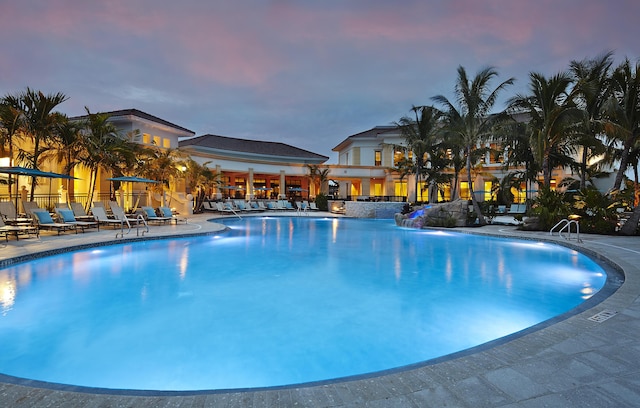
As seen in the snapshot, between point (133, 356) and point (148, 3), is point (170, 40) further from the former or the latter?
point (133, 356)

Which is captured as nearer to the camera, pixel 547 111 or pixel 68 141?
pixel 547 111

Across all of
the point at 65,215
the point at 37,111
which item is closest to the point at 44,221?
the point at 65,215

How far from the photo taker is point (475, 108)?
15.7m

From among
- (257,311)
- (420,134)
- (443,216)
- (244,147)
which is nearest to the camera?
(257,311)

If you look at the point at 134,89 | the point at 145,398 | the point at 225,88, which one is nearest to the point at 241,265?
the point at 145,398

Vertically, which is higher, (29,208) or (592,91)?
(592,91)

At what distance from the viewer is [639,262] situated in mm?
6484

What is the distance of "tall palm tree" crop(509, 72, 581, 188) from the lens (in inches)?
527

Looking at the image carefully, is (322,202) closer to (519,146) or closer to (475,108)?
(475,108)

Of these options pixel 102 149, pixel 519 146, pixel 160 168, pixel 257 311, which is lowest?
pixel 257 311

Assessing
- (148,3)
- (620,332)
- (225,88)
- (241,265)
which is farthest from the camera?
(225,88)

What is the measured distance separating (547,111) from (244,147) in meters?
27.2

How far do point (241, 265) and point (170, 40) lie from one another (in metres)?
22.3

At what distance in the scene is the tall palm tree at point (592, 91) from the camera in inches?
527
